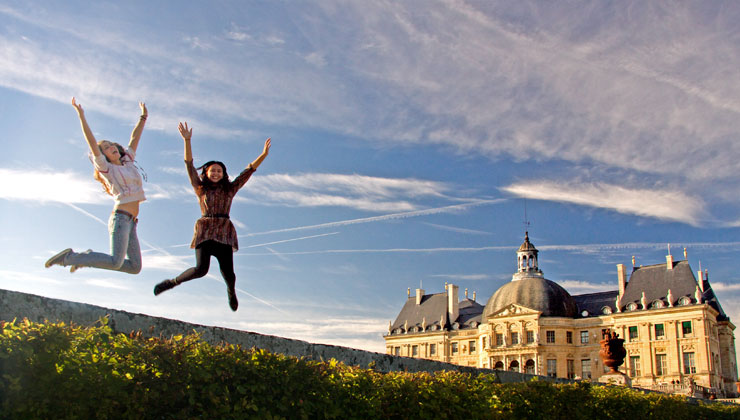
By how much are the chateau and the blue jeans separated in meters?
64.7

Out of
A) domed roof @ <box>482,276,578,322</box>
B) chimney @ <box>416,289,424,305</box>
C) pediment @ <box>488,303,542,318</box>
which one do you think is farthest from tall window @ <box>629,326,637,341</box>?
chimney @ <box>416,289,424,305</box>

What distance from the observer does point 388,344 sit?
3600 inches

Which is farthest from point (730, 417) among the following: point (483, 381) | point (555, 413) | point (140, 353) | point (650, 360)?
point (650, 360)

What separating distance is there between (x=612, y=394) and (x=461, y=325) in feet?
235

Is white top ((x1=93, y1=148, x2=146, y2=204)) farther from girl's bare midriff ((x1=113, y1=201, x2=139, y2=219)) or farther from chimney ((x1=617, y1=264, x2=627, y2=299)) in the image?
chimney ((x1=617, y1=264, x2=627, y2=299))

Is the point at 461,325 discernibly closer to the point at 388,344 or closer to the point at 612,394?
the point at 388,344

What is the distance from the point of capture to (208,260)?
752 centimetres

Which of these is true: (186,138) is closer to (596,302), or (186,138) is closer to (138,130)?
(138,130)

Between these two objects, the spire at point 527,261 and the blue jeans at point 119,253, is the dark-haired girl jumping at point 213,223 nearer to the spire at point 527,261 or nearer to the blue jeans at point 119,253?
the blue jeans at point 119,253

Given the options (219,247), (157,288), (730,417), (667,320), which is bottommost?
(730,417)

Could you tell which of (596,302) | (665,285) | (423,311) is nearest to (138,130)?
(665,285)

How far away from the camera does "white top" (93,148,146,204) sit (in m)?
6.69

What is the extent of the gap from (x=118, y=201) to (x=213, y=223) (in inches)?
47.3

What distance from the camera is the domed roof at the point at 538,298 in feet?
250
